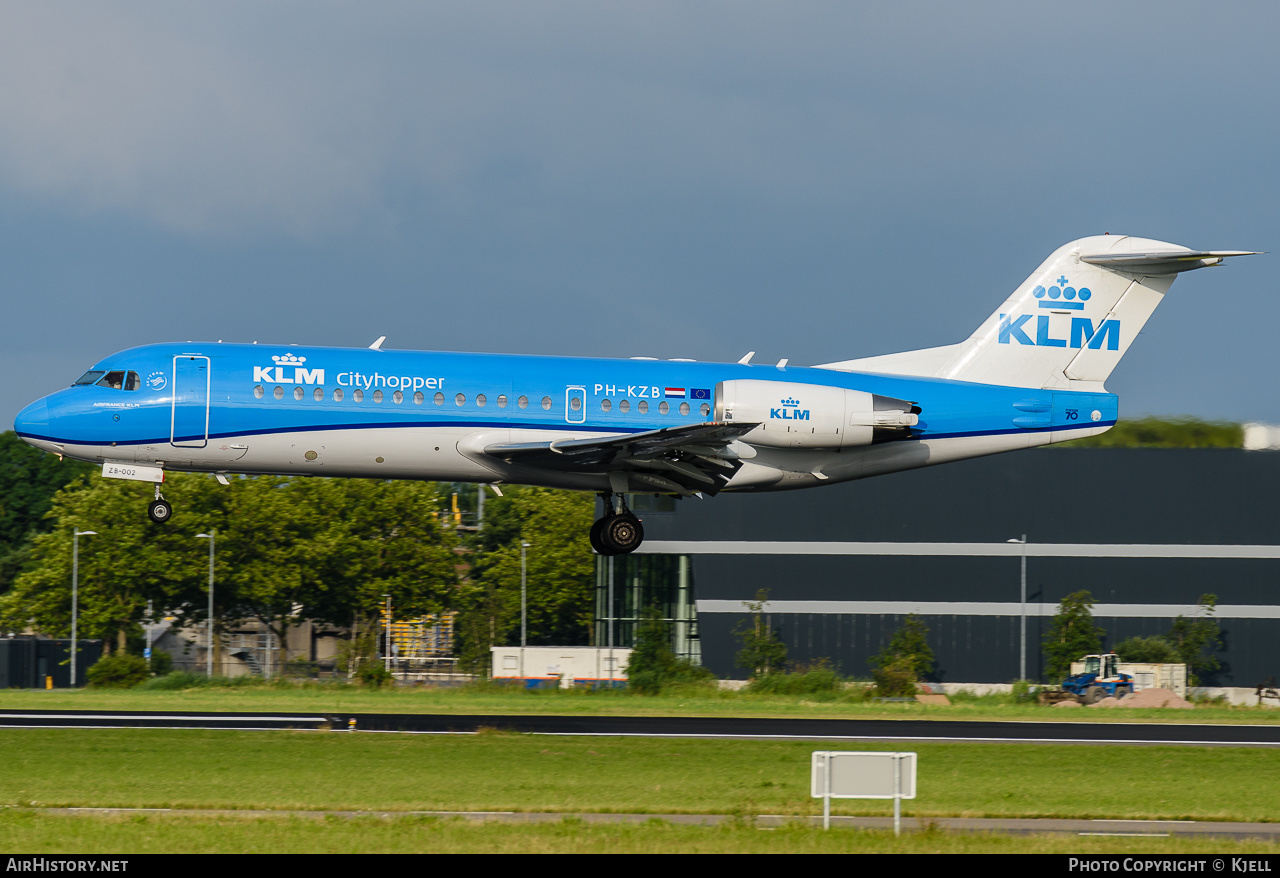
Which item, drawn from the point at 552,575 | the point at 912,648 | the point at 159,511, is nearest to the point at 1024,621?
the point at 912,648

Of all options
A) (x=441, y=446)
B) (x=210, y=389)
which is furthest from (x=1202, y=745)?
(x=210, y=389)

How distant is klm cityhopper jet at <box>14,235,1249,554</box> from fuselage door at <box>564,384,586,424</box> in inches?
1.2

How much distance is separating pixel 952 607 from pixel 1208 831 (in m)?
43.1

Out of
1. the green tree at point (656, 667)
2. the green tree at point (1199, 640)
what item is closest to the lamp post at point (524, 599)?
the green tree at point (656, 667)

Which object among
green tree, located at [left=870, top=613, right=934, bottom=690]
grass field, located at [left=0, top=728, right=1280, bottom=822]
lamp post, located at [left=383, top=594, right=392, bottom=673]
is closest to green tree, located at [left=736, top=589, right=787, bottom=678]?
green tree, located at [left=870, top=613, right=934, bottom=690]

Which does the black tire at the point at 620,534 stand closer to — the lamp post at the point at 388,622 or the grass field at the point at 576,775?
the grass field at the point at 576,775

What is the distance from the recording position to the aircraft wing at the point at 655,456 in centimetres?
2522

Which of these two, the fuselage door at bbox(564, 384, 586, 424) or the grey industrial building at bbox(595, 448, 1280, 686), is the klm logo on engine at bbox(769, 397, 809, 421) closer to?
the fuselage door at bbox(564, 384, 586, 424)

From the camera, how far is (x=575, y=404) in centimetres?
2653

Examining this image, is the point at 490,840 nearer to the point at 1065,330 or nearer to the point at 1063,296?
the point at 1065,330

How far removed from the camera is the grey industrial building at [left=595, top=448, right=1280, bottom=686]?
5725cm

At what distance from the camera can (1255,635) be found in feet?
Answer: 187

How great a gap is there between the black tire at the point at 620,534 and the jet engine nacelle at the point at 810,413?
10.2 ft
